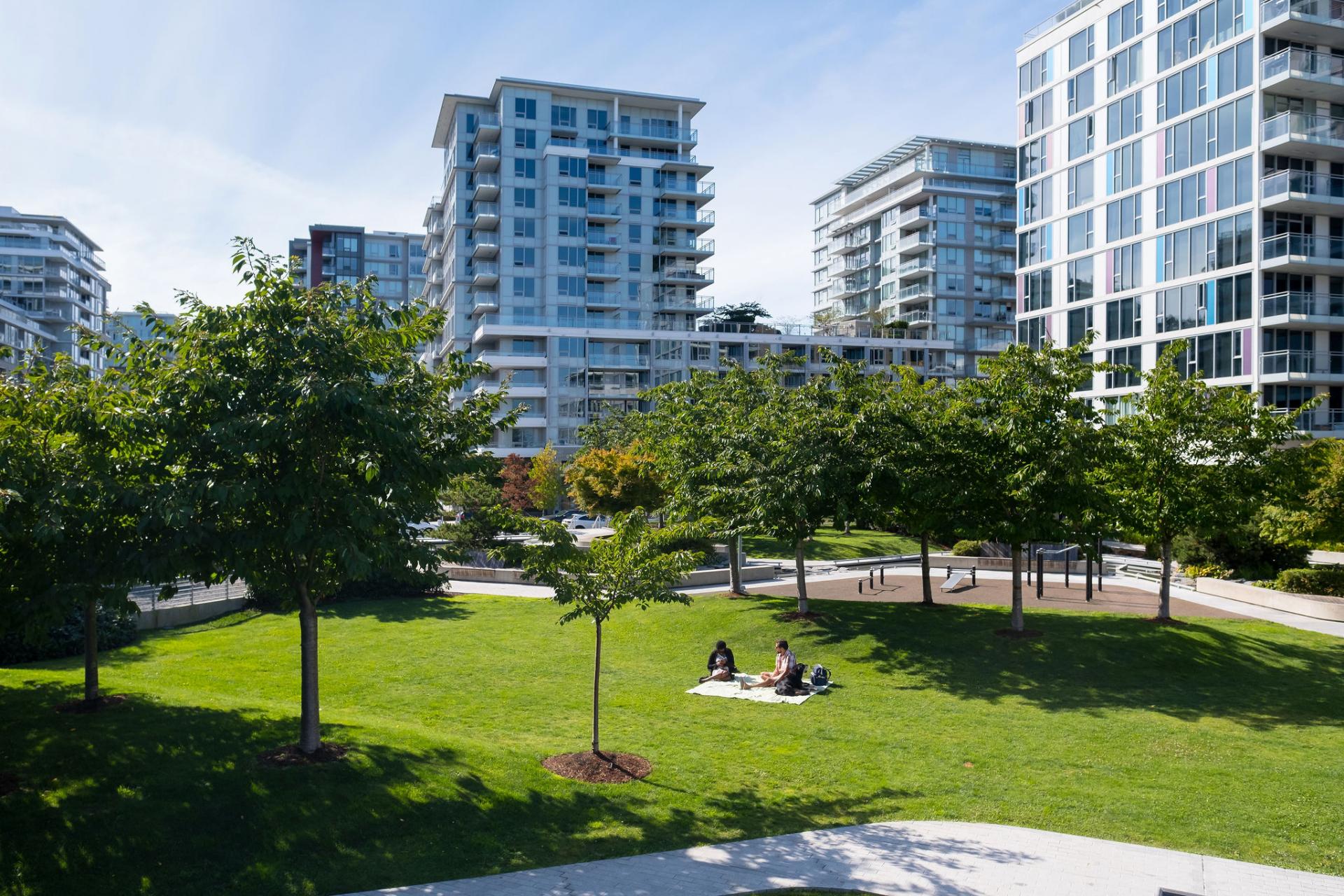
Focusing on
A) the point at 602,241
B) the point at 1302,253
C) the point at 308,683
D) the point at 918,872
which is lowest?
the point at 918,872

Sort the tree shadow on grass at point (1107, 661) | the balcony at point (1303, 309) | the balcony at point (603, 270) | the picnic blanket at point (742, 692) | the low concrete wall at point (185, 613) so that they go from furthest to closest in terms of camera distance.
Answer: the balcony at point (603, 270) → the balcony at point (1303, 309) → the low concrete wall at point (185, 613) → the tree shadow on grass at point (1107, 661) → the picnic blanket at point (742, 692)

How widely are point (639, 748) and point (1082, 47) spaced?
2104 inches

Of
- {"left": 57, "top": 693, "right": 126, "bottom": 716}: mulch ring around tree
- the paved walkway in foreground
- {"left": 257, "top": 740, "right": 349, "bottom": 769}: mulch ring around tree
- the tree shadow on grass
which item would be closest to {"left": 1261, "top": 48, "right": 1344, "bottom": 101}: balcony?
the tree shadow on grass

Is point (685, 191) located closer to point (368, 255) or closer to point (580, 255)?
point (580, 255)

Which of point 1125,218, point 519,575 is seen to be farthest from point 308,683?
point 1125,218

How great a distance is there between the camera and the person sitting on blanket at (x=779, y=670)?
18.0 m

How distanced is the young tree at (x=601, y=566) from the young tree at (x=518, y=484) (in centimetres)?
3927

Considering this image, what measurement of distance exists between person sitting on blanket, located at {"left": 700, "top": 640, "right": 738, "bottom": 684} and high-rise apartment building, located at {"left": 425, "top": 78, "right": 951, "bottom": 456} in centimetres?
5520

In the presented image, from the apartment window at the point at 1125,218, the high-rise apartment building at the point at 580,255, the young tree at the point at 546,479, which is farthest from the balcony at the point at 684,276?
the apartment window at the point at 1125,218

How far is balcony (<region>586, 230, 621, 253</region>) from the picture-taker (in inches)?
3145

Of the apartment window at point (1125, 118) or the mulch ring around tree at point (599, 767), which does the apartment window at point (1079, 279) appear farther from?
the mulch ring around tree at point (599, 767)

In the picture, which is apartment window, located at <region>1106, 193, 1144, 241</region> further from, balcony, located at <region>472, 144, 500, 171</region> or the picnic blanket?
balcony, located at <region>472, 144, 500, 171</region>

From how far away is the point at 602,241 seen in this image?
80500mm

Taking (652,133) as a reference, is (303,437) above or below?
below
